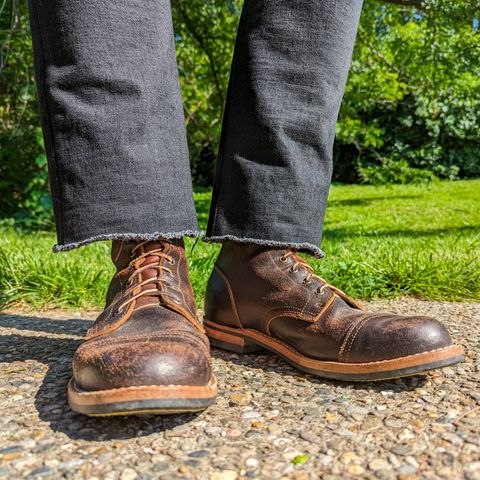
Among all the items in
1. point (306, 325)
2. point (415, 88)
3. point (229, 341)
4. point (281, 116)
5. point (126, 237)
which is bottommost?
point (415, 88)

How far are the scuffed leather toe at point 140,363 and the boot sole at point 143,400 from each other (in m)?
0.01

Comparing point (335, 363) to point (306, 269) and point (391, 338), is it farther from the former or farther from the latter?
point (306, 269)

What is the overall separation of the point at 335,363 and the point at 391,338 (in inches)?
5.6

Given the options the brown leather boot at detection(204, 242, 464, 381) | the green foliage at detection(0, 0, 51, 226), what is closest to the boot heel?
the brown leather boot at detection(204, 242, 464, 381)

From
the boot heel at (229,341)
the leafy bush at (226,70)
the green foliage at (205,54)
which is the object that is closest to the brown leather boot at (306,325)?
the boot heel at (229,341)

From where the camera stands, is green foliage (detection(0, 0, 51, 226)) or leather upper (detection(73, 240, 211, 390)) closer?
leather upper (detection(73, 240, 211, 390))

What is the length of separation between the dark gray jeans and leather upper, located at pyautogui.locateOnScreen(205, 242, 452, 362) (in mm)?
74

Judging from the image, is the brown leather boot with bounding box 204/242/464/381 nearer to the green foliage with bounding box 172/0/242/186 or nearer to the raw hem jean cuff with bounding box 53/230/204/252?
the raw hem jean cuff with bounding box 53/230/204/252

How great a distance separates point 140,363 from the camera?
1.08 metres

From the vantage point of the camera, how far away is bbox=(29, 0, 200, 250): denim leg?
1241mm

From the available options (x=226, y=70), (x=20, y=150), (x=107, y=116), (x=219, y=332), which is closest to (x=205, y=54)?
(x=226, y=70)

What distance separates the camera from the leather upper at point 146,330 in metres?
1.08

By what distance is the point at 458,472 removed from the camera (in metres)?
0.94

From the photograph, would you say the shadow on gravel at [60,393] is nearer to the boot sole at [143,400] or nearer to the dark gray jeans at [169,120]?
the boot sole at [143,400]
